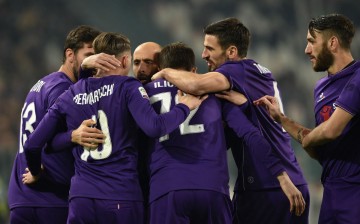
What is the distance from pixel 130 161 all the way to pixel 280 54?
9439mm

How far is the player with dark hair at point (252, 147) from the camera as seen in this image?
4.55m

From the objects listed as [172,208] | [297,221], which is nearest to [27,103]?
[172,208]

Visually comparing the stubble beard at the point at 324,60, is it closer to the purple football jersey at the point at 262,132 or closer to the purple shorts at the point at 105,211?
the purple football jersey at the point at 262,132

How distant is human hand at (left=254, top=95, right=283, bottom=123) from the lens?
468 cm

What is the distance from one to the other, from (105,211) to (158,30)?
32.5 feet

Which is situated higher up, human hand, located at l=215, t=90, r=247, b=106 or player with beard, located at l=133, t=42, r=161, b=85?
player with beard, located at l=133, t=42, r=161, b=85

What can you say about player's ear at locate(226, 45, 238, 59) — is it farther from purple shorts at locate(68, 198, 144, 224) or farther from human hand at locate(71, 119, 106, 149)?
purple shorts at locate(68, 198, 144, 224)

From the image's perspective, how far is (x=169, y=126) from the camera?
421cm

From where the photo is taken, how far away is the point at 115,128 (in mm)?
4348

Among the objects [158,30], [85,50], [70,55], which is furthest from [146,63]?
[158,30]

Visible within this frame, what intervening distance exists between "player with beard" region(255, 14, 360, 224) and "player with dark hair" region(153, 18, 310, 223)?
0.51ft

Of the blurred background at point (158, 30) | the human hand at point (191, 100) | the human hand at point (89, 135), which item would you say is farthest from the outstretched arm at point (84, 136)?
the blurred background at point (158, 30)

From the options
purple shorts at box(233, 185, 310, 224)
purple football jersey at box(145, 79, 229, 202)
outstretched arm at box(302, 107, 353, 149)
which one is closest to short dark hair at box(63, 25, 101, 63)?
purple football jersey at box(145, 79, 229, 202)

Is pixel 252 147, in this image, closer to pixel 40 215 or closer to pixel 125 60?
pixel 125 60
